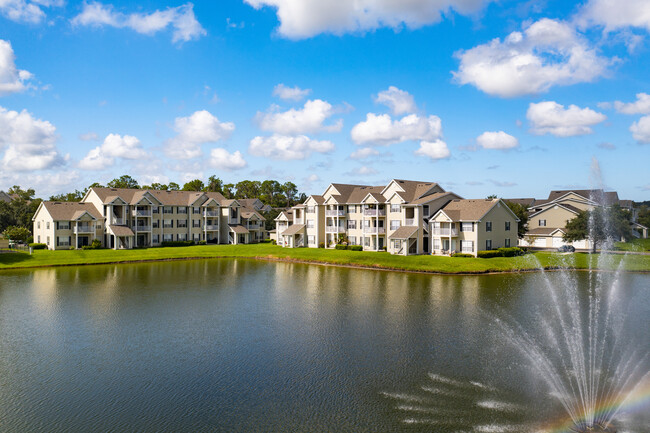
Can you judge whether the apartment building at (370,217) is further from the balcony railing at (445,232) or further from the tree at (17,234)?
the tree at (17,234)

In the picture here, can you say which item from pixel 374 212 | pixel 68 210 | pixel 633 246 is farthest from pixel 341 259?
pixel 68 210

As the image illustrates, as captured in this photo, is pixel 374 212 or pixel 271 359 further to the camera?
pixel 374 212

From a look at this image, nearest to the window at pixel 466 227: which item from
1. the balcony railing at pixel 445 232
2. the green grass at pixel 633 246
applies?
the balcony railing at pixel 445 232

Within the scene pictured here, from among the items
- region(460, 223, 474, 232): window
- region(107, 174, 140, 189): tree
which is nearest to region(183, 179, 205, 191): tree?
region(107, 174, 140, 189): tree

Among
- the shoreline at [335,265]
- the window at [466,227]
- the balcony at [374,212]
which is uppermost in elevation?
the balcony at [374,212]

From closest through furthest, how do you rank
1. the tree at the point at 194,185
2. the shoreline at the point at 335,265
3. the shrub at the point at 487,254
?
the shoreline at the point at 335,265, the shrub at the point at 487,254, the tree at the point at 194,185

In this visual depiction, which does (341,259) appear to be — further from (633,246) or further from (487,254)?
(633,246)
